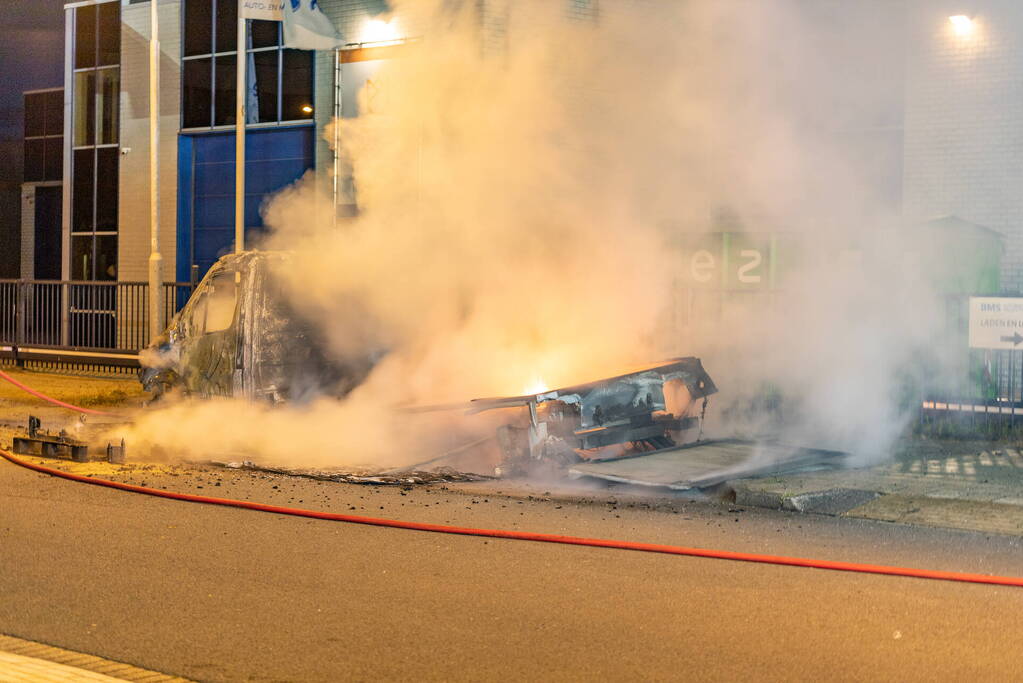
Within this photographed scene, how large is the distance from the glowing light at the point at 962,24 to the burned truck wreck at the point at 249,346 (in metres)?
8.34

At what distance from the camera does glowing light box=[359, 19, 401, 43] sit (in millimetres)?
17766

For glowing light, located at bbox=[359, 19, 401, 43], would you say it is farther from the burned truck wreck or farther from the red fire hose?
the red fire hose

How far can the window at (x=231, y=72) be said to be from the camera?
68.1 ft

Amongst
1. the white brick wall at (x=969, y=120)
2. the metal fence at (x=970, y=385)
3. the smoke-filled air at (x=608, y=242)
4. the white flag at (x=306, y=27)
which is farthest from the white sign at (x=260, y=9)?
the metal fence at (x=970, y=385)

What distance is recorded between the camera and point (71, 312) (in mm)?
A: 19797

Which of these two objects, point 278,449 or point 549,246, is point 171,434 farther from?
point 549,246

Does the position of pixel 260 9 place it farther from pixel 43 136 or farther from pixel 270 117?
pixel 43 136

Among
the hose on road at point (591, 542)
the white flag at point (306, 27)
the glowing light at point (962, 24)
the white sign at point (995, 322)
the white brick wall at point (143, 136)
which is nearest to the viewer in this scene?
the hose on road at point (591, 542)

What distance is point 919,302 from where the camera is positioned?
36.7ft

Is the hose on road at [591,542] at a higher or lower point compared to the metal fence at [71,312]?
lower

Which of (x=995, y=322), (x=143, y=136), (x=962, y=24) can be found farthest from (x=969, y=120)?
(x=143, y=136)

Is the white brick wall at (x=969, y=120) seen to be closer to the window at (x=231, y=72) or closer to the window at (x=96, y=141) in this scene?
the window at (x=231, y=72)

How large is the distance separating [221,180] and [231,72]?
2051mm

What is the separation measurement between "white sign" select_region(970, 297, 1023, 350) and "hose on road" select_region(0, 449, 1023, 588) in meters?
6.14
